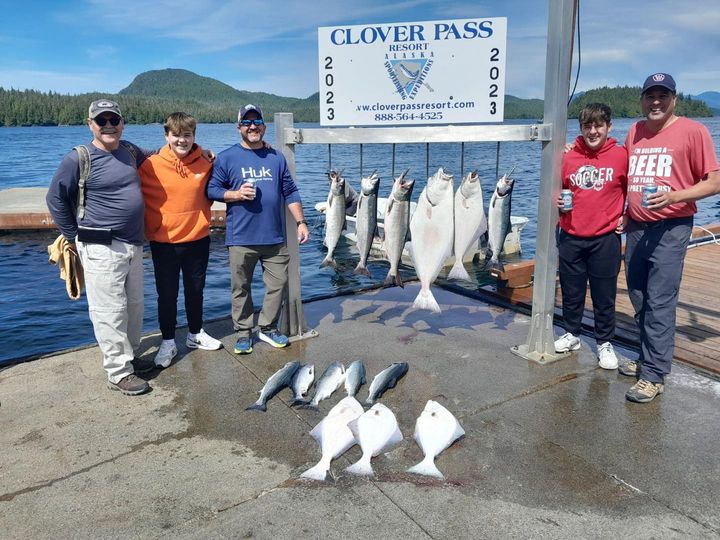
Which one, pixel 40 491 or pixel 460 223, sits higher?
pixel 460 223

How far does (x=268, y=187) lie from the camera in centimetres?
506

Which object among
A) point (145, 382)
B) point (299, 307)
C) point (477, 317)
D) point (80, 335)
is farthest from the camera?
point (80, 335)

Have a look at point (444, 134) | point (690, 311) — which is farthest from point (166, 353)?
point (690, 311)

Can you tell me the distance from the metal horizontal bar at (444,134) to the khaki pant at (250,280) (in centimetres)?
122

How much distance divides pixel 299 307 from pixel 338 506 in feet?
9.33

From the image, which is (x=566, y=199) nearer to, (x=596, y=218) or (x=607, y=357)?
(x=596, y=218)

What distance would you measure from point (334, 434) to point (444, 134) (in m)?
2.75

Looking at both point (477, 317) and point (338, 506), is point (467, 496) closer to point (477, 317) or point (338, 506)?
point (338, 506)

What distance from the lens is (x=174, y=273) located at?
5.02 metres

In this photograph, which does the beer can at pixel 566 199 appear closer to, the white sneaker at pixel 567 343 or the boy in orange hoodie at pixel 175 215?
the white sneaker at pixel 567 343

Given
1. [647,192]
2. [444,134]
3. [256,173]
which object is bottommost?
[647,192]

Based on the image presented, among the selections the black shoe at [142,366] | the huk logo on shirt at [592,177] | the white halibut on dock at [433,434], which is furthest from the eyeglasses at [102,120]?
the huk logo on shirt at [592,177]

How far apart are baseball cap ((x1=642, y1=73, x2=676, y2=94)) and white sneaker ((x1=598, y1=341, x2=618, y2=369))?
2188 millimetres

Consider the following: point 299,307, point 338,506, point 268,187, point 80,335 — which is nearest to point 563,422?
point 338,506
